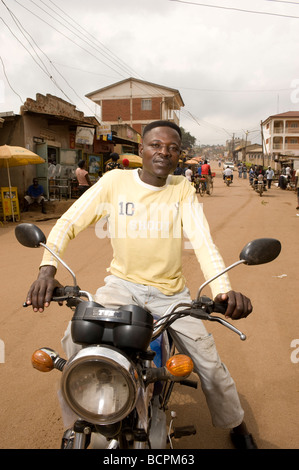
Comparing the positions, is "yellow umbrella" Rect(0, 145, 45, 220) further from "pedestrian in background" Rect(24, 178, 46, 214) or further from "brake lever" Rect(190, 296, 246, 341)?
"brake lever" Rect(190, 296, 246, 341)

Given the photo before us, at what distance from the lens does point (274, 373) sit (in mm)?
3305

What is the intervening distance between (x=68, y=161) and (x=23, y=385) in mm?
13730

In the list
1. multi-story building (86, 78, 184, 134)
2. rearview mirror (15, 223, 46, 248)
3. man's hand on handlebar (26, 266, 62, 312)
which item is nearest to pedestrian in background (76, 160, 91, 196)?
rearview mirror (15, 223, 46, 248)

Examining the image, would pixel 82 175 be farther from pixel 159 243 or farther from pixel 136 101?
pixel 136 101

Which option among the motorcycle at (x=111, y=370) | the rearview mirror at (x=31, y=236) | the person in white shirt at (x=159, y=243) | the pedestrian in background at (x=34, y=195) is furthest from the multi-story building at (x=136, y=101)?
the motorcycle at (x=111, y=370)

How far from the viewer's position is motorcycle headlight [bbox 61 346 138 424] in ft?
4.01

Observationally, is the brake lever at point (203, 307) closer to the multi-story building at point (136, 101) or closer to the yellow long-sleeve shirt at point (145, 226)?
the yellow long-sleeve shirt at point (145, 226)

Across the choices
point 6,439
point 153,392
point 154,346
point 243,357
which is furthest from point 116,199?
point 243,357

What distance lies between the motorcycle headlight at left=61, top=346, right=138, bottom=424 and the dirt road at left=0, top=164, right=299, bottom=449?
4.64 ft

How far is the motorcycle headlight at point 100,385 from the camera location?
4.01 ft

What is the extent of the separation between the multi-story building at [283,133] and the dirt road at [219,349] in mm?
51640

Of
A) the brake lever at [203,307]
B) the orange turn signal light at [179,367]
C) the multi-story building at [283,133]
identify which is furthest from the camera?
the multi-story building at [283,133]

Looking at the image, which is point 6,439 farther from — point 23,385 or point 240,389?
point 240,389

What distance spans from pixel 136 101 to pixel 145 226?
39.7 metres
